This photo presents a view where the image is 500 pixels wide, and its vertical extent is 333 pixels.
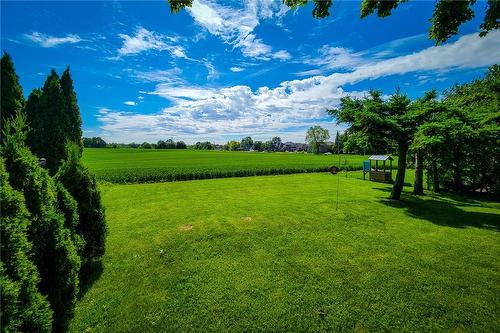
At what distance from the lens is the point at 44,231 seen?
161 inches

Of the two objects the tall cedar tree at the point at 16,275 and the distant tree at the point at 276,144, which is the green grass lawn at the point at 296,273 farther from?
the distant tree at the point at 276,144

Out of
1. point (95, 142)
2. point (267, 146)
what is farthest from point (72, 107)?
point (267, 146)

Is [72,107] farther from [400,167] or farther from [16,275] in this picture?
[400,167]

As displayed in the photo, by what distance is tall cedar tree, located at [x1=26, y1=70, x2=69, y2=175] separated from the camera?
47.4 feet

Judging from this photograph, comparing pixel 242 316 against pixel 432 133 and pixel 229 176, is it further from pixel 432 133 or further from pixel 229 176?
pixel 229 176

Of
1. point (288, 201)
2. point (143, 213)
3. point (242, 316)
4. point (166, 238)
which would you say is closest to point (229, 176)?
point (288, 201)

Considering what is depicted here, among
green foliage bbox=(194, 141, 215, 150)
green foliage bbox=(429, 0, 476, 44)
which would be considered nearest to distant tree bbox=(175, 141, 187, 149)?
green foliage bbox=(194, 141, 215, 150)

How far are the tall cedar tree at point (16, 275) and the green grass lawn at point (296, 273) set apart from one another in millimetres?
1739

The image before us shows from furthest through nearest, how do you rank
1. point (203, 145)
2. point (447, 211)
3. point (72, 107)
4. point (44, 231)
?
point (203, 145), point (72, 107), point (447, 211), point (44, 231)

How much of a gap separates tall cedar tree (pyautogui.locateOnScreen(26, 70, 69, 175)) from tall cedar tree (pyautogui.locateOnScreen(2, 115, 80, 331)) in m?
13.0

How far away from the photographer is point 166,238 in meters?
9.03

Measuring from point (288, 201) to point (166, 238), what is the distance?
8.60 metres

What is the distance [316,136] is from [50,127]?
432ft

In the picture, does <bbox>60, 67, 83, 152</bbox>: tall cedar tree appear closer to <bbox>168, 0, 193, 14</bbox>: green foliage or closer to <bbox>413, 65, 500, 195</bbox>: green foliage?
<bbox>168, 0, 193, 14</bbox>: green foliage
